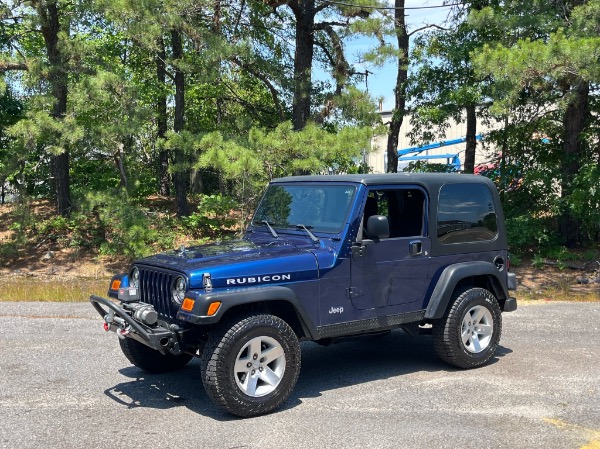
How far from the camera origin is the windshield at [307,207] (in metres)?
6.21

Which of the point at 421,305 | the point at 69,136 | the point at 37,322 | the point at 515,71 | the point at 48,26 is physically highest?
the point at 48,26

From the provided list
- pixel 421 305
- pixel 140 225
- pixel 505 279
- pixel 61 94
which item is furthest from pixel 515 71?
pixel 61 94

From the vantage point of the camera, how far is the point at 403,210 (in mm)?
6676

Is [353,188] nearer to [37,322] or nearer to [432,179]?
[432,179]

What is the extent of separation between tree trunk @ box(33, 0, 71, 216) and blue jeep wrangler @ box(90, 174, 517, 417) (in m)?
12.7

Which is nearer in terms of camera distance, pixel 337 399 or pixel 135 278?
pixel 337 399

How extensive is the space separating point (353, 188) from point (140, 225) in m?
12.5

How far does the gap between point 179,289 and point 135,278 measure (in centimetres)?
82

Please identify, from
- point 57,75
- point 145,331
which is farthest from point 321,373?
point 57,75

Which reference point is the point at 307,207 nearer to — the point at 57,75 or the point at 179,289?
the point at 179,289

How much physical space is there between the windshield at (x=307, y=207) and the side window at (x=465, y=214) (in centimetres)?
109

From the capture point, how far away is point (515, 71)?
1230cm

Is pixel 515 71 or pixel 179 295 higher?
pixel 515 71

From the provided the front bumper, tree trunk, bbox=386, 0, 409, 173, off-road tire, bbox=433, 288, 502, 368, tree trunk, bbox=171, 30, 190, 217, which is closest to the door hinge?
off-road tire, bbox=433, 288, 502, 368
